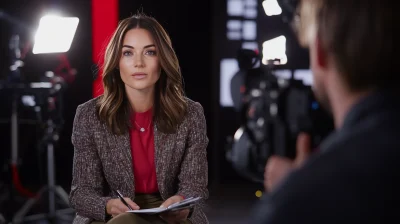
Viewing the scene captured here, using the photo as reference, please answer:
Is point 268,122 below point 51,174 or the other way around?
the other way around

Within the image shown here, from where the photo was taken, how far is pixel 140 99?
2.61 metres

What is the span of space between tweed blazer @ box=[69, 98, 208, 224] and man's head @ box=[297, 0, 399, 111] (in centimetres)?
169

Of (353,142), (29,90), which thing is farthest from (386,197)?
(29,90)

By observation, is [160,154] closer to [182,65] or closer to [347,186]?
[347,186]

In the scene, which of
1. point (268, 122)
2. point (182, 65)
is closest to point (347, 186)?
point (268, 122)

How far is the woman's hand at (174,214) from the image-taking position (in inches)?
89.0

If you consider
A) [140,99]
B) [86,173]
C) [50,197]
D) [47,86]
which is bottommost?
[50,197]

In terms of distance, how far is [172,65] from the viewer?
8.52ft

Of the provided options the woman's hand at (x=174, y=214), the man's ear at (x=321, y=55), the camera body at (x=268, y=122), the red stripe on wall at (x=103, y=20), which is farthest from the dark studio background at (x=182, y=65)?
the man's ear at (x=321, y=55)

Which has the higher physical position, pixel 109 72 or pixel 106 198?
pixel 109 72

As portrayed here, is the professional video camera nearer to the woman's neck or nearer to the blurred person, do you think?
the blurred person

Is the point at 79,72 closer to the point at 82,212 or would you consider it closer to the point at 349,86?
the point at 82,212

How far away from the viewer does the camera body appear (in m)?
1.51

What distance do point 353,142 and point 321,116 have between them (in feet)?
4.41
